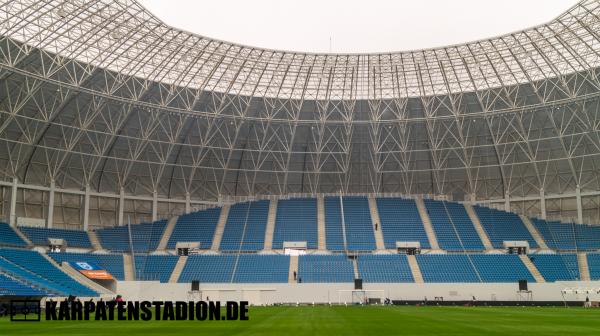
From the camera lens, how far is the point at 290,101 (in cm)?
6278

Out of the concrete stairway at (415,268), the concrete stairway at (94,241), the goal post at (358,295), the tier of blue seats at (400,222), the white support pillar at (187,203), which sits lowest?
the goal post at (358,295)

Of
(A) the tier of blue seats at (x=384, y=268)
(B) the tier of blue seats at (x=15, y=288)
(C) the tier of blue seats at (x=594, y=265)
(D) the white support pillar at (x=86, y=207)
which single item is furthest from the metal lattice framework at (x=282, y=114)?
(B) the tier of blue seats at (x=15, y=288)

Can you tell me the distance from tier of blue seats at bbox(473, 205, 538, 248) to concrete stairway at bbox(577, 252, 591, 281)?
14.2 ft

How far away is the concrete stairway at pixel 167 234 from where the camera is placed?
66312 millimetres

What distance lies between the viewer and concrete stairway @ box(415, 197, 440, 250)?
67.1 meters

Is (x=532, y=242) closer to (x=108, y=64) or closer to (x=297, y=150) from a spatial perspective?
(x=297, y=150)

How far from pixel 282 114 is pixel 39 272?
92.9ft

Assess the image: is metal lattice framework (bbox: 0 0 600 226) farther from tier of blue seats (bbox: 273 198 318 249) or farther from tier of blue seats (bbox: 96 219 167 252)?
tier of blue seats (bbox: 96 219 167 252)

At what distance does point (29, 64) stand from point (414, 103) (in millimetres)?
37326

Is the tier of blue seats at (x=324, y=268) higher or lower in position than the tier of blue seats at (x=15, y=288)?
higher

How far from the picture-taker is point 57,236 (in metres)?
61.0

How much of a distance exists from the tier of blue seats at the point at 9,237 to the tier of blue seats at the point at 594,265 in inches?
2109

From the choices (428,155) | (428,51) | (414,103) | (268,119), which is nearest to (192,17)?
(268,119)

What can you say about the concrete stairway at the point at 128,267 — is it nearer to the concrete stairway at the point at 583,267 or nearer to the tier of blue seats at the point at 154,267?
the tier of blue seats at the point at 154,267
